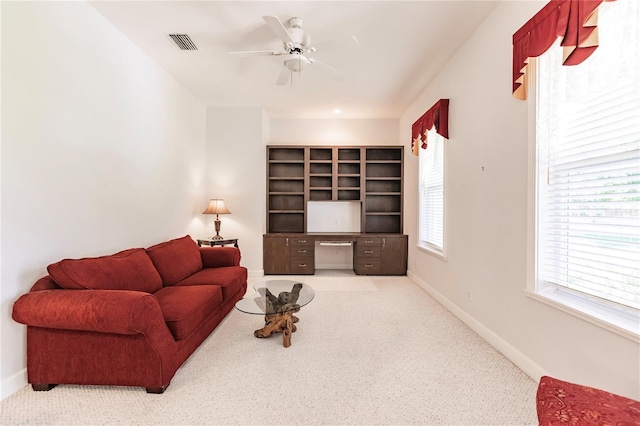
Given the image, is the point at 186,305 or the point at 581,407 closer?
the point at 581,407

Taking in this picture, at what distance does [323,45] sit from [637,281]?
8.60 feet

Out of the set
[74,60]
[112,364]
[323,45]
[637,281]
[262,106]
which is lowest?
A: [112,364]

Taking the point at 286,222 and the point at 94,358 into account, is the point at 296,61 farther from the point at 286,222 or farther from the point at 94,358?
the point at 286,222

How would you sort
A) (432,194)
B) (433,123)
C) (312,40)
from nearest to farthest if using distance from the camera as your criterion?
(312,40)
(433,123)
(432,194)

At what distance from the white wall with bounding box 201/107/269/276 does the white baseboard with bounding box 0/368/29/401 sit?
323cm

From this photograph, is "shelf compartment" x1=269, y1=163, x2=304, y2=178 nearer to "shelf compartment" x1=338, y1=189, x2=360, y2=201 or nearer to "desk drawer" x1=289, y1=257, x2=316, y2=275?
"shelf compartment" x1=338, y1=189, x2=360, y2=201

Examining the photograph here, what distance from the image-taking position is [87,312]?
175cm

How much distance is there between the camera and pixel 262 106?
5.03m

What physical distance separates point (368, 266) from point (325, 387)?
10.9 feet

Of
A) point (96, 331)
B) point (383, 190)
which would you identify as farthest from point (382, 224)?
point (96, 331)

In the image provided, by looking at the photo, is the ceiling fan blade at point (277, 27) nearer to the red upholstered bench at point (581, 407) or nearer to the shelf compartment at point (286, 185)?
the red upholstered bench at point (581, 407)

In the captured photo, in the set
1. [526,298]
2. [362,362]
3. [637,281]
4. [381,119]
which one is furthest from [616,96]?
[381,119]

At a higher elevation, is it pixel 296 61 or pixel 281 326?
pixel 296 61

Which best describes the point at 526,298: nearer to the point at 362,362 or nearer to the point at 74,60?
the point at 362,362
